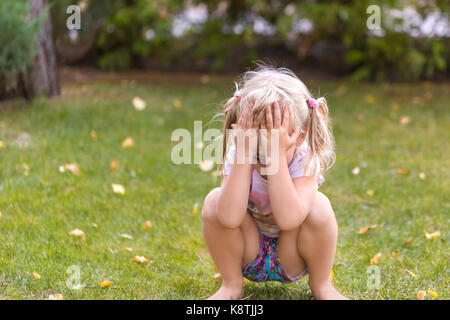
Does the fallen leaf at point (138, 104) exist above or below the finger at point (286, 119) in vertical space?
below

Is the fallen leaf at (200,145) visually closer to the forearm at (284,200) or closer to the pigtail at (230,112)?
the pigtail at (230,112)

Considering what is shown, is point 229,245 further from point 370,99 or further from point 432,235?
point 370,99

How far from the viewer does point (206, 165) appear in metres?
4.04

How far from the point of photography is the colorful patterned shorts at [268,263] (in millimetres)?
2148

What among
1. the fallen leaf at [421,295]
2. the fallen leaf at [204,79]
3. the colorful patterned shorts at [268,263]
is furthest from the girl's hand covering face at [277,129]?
the fallen leaf at [204,79]

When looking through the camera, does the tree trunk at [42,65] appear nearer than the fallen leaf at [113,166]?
No

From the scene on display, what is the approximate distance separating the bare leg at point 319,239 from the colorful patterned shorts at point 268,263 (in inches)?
3.4

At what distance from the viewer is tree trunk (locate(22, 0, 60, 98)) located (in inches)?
202

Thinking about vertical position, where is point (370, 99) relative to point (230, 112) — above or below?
below

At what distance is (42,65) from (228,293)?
3774mm

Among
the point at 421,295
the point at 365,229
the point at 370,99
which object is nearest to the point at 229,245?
the point at 421,295

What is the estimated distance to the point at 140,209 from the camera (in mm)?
3232

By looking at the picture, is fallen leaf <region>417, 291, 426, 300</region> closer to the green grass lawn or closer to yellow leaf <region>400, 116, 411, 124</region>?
the green grass lawn
